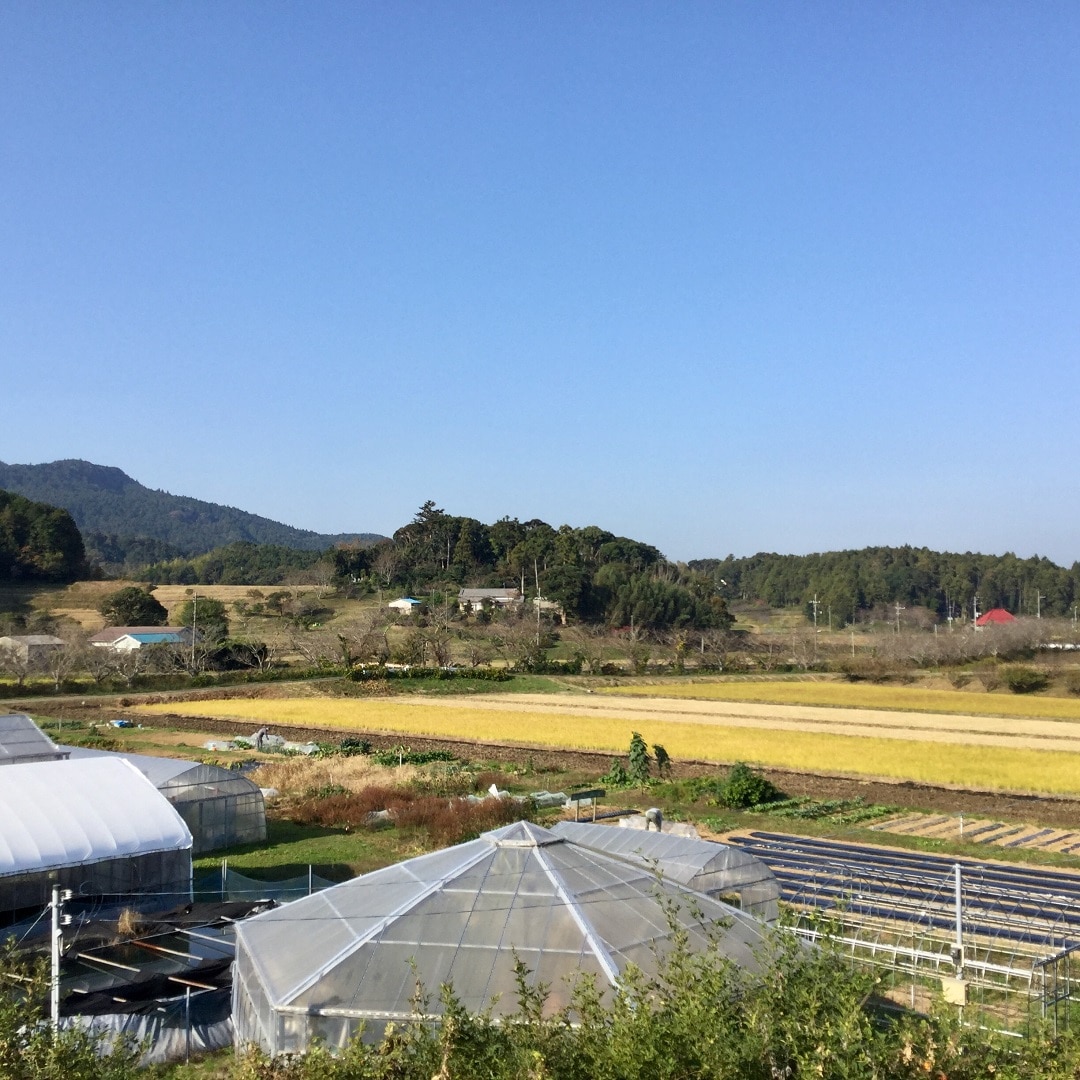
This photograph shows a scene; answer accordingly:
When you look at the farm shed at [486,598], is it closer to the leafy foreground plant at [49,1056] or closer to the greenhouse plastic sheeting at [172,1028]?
the greenhouse plastic sheeting at [172,1028]

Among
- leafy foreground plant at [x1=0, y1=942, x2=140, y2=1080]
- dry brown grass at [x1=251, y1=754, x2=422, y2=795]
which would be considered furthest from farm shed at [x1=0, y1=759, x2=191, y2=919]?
dry brown grass at [x1=251, y1=754, x2=422, y2=795]

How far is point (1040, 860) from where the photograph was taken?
2294 cm

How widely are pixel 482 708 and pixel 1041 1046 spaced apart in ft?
172

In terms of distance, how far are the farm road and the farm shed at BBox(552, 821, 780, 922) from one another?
86.2 feet

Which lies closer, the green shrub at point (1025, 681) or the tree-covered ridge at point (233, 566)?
the green shrub at point (1025, 681)

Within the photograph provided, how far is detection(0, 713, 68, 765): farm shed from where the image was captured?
25.7 m

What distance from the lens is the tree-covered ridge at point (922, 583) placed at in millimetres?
160625

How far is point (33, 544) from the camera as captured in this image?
115 m

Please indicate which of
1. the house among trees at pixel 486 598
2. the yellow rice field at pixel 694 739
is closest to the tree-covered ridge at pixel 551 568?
the house among trees at pixel 486 598

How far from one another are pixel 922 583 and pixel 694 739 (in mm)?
139850

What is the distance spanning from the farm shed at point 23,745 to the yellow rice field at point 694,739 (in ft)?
68.8

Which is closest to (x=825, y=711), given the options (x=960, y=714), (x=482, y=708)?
(x=960, y=714)

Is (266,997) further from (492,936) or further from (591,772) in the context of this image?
(591,772)

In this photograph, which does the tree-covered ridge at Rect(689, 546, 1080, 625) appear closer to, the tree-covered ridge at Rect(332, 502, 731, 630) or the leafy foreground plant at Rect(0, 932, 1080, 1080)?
the tree-covered ridge at Rect(332, 502, 731, 630)
